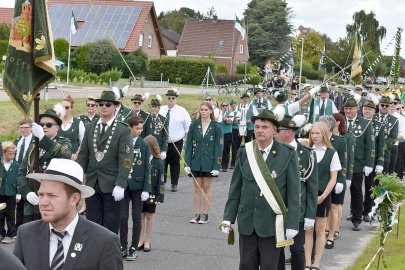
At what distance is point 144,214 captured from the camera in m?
10.9

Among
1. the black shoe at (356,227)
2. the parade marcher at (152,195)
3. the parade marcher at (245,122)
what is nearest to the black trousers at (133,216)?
the parade marcher at (152,195)

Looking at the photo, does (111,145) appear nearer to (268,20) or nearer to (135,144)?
(135,144)

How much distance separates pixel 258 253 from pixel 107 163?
2700mm

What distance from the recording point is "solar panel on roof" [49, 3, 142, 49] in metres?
61.9

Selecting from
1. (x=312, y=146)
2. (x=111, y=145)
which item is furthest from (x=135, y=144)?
(x=312, y=146)

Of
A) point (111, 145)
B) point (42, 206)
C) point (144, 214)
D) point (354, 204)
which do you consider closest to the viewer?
point (42, 206)

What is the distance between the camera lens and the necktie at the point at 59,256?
4414mm

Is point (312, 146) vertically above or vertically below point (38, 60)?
below

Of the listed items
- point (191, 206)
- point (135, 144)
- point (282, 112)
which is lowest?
point (191, 206)

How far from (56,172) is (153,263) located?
581 centimetres

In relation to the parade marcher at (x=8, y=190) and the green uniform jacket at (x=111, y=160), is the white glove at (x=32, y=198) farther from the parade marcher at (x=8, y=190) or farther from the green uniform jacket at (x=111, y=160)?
the parade marcher at (x=8, y=190)

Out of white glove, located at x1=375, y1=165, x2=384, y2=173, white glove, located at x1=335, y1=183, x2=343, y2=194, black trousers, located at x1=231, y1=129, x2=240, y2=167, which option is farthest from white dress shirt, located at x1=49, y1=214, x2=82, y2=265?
black trousers, located at x1=231, y1=129, x2=240, y2=167

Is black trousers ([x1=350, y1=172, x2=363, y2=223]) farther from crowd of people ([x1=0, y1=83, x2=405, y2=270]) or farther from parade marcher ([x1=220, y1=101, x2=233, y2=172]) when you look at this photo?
parade marcher ([x1=220, y1=101, x2=233, y2=172])

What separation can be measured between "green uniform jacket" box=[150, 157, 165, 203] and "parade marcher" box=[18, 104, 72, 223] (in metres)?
1.89
